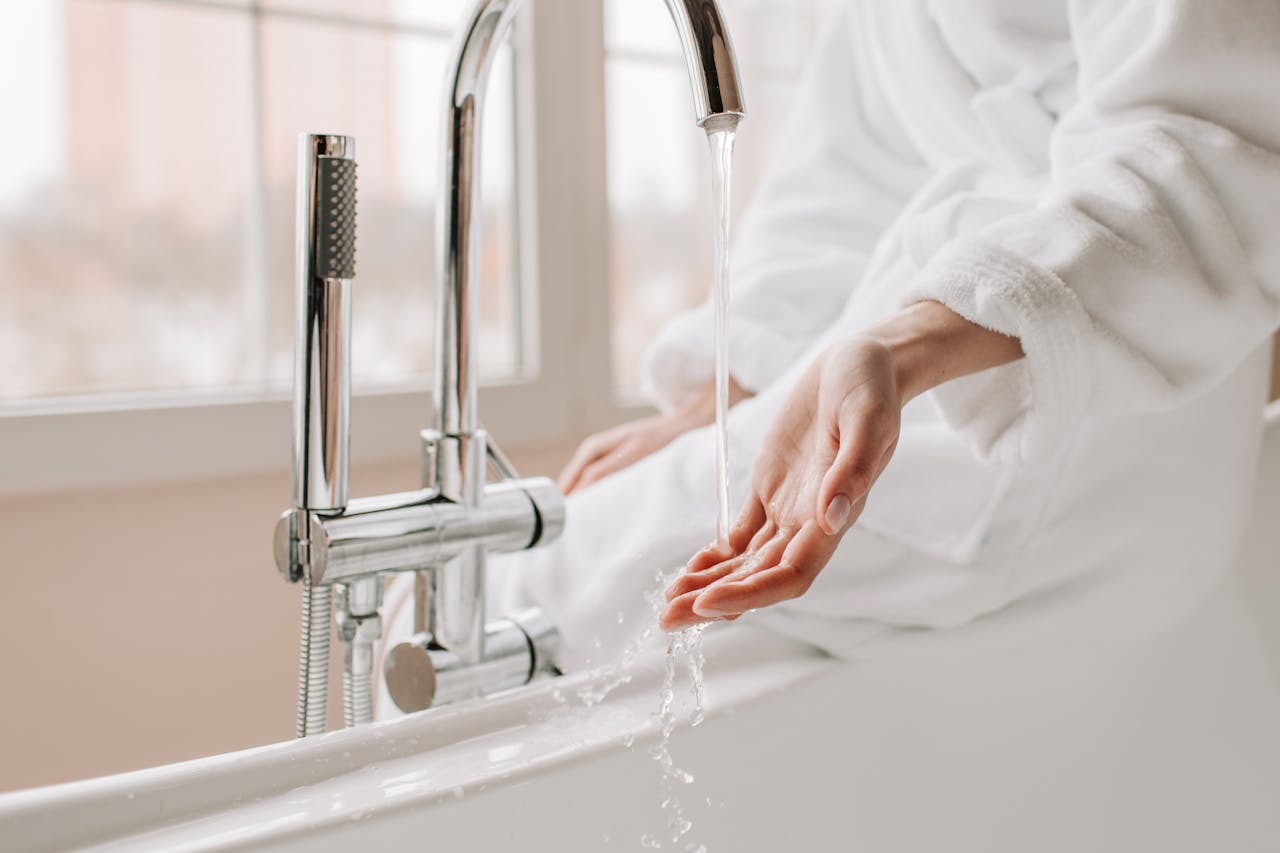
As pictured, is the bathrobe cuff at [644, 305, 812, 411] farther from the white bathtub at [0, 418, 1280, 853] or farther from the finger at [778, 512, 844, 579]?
the finger at [778, 512, 844, 579]

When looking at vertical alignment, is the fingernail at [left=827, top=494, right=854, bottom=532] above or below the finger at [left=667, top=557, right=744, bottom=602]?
above

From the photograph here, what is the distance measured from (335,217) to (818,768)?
1.49 feet

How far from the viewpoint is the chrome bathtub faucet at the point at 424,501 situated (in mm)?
690

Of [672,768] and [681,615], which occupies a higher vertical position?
[681,615]

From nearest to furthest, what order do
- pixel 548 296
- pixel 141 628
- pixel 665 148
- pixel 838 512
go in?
1. pixel 838 512
2. pixel 141 628
3. pixel 548 296
4. pixel 665 148

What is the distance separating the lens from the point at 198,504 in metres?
1.35

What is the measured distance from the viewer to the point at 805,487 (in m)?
0.63

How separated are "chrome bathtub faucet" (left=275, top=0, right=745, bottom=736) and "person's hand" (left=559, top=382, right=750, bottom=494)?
0.78ft

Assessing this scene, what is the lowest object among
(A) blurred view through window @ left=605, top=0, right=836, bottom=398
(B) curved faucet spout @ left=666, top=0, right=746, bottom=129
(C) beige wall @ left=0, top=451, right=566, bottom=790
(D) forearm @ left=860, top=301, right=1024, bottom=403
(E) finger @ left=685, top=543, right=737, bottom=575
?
(C) beige wall @ left=0, top=451, right=566, bottom=790

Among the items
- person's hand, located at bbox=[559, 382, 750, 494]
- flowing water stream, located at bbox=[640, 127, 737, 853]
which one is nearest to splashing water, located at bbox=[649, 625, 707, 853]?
flowing water stream, located at bbox=[640, 127, 737, 853]

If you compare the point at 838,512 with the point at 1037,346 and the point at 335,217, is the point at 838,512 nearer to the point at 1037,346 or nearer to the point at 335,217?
the point at 1037,346

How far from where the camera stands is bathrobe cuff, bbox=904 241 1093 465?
0.69 m

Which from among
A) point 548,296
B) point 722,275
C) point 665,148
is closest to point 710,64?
point 722,275

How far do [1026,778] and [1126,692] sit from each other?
147mm
